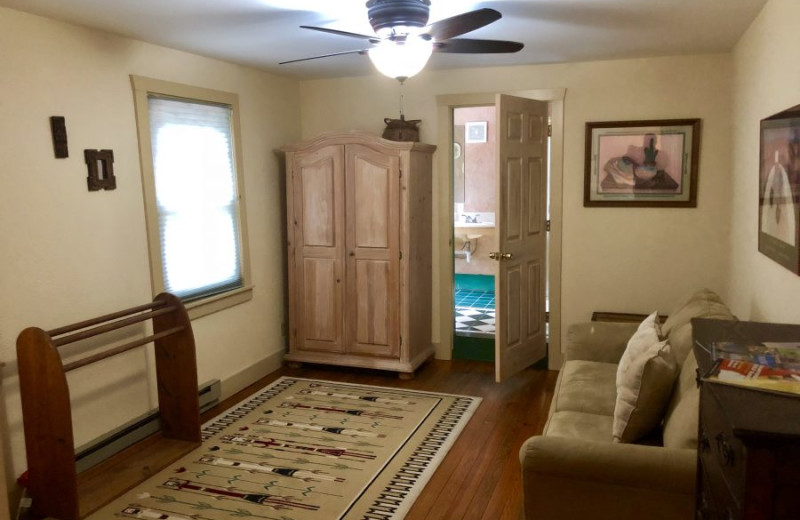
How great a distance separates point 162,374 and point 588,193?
3.12 m

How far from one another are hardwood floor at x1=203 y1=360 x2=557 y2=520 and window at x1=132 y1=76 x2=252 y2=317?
0.85m

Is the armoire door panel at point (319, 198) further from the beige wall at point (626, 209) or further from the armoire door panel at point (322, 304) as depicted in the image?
the beige wall at point (626, 209)

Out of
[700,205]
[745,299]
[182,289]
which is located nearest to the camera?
[745,299]

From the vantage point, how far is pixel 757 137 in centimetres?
316

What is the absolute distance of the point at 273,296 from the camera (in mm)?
4902

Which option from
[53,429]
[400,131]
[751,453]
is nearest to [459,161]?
[400,131]

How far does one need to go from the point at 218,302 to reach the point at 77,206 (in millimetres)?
1240

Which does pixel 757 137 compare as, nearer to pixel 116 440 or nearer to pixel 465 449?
pixel 465 449

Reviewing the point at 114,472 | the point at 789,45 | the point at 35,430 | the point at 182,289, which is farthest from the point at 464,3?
the point at 114,472

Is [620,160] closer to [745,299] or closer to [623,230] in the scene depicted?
[623,230]

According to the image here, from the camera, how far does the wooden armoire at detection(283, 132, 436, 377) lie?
450cm

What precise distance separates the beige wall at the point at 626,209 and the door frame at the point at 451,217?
4 centimetres

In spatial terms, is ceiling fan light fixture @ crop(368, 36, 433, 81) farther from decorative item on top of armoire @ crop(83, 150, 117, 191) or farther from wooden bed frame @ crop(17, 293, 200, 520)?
wooden bed frame @ crop(17, 293, 200, 520)

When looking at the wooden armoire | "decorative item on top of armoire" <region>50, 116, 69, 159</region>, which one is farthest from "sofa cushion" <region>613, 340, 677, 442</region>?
"decorative item on top of armoire" <region>50, 116, 69, 159</region>
